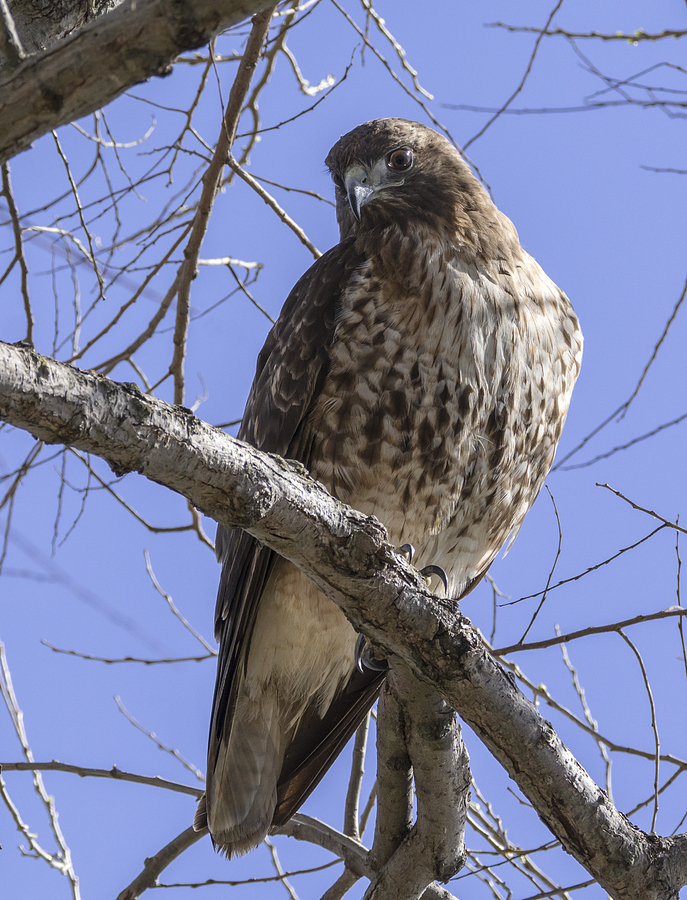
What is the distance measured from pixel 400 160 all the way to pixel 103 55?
9.70ft

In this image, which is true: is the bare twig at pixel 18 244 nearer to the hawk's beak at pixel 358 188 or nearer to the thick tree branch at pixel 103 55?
the hawk's beak at pixel 358 188

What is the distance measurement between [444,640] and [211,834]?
1.61m

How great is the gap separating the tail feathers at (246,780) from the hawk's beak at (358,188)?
209cm

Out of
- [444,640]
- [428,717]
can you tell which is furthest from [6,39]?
[428,717]

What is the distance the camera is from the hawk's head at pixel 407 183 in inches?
148

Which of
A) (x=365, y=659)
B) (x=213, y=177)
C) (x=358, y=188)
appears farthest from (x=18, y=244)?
(x=365, y=659)

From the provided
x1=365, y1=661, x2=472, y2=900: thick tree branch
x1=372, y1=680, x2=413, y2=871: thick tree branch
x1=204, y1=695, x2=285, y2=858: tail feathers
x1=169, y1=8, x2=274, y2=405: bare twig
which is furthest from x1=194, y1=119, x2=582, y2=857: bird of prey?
x1=365, y1=661, x2=472, y2=900: thick tree branch

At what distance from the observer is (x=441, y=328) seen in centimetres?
330

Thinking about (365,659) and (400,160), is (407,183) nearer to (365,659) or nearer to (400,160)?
(400,160)

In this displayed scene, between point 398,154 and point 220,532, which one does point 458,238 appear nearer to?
point 398,154

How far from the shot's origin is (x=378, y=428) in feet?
10.7

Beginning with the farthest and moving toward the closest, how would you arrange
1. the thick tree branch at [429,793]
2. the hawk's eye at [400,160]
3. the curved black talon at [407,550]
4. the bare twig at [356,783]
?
the hawk's eye at [400,160] < the bare twig at [356,783] < the curved black talon at [407,550] < the thick tree branch at [429,793]

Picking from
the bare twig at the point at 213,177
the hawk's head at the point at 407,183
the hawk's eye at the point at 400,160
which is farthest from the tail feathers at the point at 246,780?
the hawk's eye at the point at 400,160

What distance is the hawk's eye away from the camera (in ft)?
13.2
